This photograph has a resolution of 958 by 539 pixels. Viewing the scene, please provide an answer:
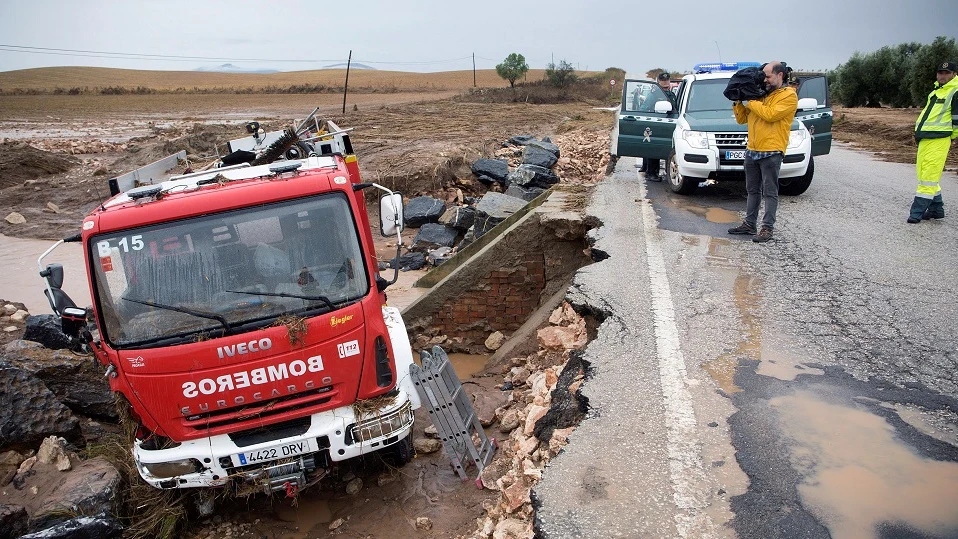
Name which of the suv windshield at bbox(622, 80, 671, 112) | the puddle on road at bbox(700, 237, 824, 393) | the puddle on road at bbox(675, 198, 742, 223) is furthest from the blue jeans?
the suv windshield at bbox(622, 80, 671, 112)

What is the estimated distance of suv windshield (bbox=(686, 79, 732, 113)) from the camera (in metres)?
10.1

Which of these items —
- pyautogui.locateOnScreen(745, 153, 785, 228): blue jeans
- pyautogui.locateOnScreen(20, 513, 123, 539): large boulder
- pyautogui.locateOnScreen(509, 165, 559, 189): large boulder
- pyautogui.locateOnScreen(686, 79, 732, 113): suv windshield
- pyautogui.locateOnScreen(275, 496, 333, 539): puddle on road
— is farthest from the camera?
pyautogui.locateOnScreen(509, 165, 559, 189): large boulder

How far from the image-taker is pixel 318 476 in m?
4.59

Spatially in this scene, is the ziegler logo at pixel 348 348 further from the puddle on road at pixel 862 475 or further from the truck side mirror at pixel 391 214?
the puddle on road at pixel 862 475

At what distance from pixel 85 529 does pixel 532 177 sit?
451 inches

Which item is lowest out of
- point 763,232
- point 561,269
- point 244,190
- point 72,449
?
point 72,449

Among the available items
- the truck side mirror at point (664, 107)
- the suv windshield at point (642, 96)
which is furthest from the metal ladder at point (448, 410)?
the suv windshield at point (642, 96)

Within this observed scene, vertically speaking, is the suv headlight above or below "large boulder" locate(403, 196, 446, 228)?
above

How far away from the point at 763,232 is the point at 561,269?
2.38m

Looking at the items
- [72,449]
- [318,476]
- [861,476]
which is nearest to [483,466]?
[318,476]

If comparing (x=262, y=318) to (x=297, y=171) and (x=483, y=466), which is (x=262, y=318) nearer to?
(x=297, y=171)

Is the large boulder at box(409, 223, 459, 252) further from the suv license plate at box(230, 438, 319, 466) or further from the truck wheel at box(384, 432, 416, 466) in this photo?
the suv license plate at box(230, 438, 319, 466)

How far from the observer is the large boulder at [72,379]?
243 inches

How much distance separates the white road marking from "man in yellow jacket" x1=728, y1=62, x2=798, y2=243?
2.09 metres
